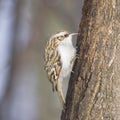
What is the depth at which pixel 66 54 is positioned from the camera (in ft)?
13.8

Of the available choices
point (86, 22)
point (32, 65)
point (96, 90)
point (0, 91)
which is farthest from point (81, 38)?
point (32, 65)

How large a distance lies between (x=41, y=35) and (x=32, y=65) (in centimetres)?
115

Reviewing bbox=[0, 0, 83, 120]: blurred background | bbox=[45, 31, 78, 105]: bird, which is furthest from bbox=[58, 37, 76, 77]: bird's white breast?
bbox=[0, 0, 83, 120]: blurred background

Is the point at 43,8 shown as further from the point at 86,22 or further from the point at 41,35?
the point at 86,22

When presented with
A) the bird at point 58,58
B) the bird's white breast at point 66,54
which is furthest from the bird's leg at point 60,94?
the bird's white breast at point 66,54

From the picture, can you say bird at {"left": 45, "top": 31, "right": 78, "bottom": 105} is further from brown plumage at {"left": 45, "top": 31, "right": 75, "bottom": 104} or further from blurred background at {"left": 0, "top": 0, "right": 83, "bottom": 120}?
blurred background at {"left": 0, "top": 0, "right": 83, "bottom": 120}

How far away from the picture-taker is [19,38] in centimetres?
1052

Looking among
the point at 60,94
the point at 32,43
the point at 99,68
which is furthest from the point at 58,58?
the point at 32,43

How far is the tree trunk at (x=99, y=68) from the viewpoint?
3715mm

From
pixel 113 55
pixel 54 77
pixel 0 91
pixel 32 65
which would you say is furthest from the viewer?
pixel 32 65

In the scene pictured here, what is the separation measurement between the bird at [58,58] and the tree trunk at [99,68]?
34 centimetres

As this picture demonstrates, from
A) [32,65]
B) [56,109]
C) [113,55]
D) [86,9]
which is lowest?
[56,109]

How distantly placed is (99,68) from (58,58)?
56 centimetres

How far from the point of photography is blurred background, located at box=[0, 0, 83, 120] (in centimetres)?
1030
